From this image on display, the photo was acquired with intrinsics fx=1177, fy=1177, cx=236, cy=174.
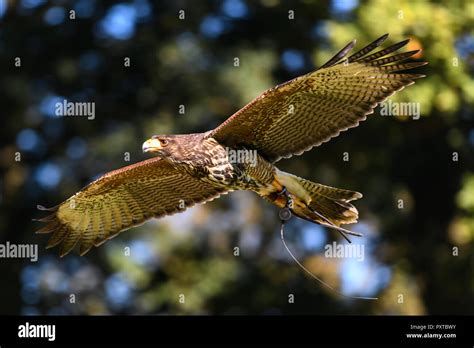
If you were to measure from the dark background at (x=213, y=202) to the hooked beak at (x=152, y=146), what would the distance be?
16.2ft

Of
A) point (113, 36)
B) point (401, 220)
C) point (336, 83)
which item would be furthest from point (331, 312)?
point (336, 83)

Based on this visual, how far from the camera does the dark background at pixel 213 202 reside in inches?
523

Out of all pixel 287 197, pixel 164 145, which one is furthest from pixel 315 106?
pixel 164 145

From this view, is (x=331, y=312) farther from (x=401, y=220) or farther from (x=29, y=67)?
(x=29, y=67)

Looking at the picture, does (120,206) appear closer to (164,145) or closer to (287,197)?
(164,145)

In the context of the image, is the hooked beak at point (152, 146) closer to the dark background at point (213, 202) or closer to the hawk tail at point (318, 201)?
the hawk tail at point (318, 201)

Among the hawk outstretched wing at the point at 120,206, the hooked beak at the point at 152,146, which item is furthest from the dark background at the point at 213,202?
the hooked beak at the point at 152,146

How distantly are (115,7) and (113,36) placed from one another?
0.35 meters

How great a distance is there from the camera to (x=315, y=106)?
24.9ft

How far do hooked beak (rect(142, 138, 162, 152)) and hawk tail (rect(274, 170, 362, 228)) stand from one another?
2.62 ft

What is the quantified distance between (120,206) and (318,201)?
1.50m

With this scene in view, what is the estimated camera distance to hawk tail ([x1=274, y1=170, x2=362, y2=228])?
7617mm

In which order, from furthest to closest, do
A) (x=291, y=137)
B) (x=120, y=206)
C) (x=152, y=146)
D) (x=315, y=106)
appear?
(x=120, y=206) < (x=291, y=137) < (x=315, y=106) < (x=152, y=146)

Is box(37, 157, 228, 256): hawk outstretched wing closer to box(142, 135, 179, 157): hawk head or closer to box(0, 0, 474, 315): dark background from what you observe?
box(142, 135, 179, 157): hawk head
